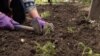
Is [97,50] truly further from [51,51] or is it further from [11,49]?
[11,49]

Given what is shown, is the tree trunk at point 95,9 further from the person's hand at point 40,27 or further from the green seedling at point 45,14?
the person's hand at point 40,27

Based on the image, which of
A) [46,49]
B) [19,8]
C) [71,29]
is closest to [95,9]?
[71,29]

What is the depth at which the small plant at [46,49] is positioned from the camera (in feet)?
10.7

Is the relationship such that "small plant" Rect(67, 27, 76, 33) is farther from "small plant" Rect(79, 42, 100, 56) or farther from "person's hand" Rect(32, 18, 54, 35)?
"small plant" Rect(79, 42, 100, 56)

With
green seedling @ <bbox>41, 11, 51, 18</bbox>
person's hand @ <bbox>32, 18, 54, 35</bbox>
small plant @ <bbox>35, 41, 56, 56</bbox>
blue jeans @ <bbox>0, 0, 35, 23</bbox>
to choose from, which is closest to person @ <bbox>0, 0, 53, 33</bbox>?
blue jeans @ <bbox>0, 0, 35, 23</bbox>

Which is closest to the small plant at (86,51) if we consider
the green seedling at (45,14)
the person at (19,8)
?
the person at (19,8)

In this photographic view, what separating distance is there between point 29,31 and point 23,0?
511 mm

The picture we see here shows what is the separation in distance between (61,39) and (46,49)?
42 cm

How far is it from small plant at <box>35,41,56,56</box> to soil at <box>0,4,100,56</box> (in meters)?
0.04

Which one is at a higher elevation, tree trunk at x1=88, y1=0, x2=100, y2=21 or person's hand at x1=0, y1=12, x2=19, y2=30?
person's hand at x1=0, y1=12, x2=19, y2=30

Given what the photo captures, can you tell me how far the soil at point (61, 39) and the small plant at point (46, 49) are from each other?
0.15 feet

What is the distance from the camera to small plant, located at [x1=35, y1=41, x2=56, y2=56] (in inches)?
128

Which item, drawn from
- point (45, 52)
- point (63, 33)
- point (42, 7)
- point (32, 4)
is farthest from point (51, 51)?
point (42, 7)

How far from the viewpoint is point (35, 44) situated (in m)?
3.47
